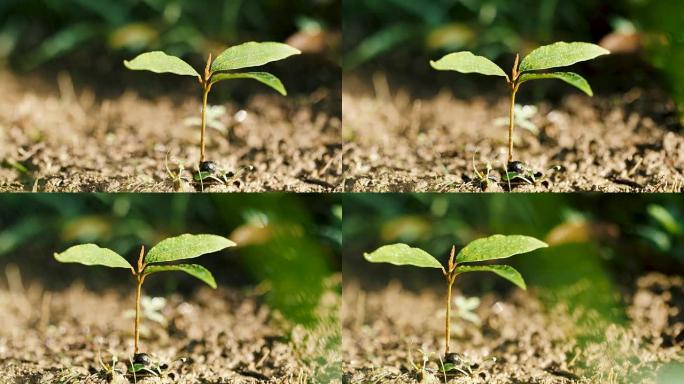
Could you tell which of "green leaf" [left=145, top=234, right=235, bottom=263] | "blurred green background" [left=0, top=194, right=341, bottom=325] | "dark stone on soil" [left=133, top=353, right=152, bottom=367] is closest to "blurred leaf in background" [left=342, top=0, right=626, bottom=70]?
"blurred green background" [left=0, top=194, right=341, bottom=325]

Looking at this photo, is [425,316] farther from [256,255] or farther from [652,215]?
[652,215]

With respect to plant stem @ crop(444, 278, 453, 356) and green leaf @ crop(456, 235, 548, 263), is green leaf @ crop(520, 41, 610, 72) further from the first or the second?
plant stem @ crop(444, 278, 453, 356)

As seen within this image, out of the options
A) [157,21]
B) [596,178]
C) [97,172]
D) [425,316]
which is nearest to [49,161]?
[97,172]

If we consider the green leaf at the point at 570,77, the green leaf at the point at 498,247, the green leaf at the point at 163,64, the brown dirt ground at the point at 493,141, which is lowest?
the green leaf at the point at 498,247

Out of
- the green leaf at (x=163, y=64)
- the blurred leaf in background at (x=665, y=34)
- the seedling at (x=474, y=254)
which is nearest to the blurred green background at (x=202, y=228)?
the seedling at (x=474, y=254)

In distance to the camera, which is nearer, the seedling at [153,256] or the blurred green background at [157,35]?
the seedling at [153,256]

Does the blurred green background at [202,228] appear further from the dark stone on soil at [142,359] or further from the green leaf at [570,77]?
the green leaf at [570,77]
